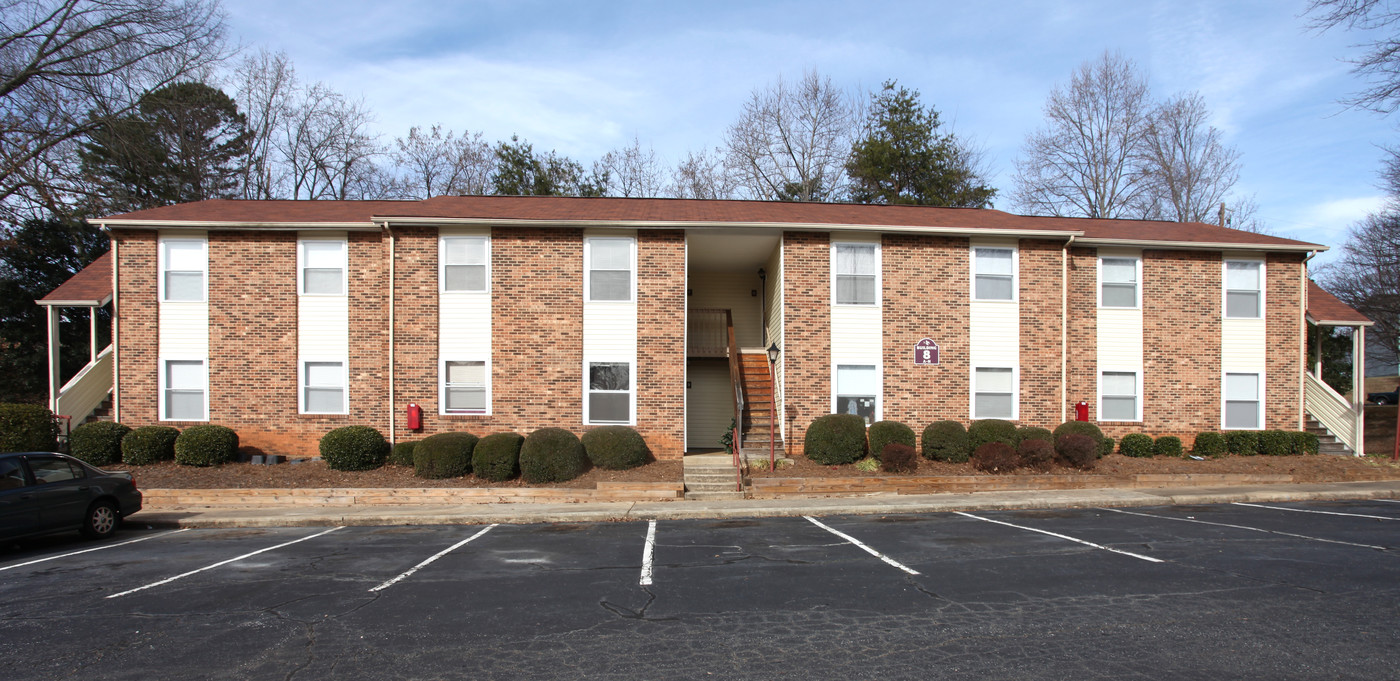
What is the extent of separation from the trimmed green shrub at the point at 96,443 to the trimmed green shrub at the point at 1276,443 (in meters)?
26.7

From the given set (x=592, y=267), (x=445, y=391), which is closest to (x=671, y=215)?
(x=592, y=267)

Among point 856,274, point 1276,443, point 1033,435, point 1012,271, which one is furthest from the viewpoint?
point 1012,271

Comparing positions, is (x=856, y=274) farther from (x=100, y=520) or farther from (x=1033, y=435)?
(x=100, y=520)

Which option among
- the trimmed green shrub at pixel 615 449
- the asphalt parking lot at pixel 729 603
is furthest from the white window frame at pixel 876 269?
the asphalt parking lot at pixel 729 603

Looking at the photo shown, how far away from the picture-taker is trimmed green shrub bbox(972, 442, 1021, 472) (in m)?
14.8

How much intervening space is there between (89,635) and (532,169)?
31.5 metres

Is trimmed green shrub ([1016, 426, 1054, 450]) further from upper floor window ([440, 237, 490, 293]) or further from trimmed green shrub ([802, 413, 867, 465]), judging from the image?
upper floor window ([440, 237, 490, 293])

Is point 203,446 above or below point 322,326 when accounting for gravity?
below

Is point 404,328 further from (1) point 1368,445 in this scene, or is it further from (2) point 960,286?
(1) point 1368,445

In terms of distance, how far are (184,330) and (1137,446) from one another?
2271 cm

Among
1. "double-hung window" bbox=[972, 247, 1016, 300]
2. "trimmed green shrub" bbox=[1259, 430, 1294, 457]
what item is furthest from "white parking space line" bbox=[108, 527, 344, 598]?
"trimmed green shrub" bbox=[1259, 430, 1294, 457]

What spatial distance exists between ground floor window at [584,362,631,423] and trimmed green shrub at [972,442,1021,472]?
781cm

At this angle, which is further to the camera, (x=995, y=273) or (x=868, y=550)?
(x=995, y=273)

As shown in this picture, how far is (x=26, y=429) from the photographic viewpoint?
48.9ft
